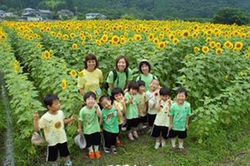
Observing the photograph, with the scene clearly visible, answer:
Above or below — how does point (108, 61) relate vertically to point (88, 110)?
above

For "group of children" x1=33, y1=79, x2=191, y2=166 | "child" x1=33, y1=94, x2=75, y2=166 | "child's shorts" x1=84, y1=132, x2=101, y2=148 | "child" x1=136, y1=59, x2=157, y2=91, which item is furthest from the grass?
"child" x1=136, y1=59, x2=157, y2=91

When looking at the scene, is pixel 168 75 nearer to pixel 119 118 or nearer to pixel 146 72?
pixel 146 72

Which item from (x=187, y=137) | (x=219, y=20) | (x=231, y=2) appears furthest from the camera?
(x=231, y=2)

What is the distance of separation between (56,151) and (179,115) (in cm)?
171

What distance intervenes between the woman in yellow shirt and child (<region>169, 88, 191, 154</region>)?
4.12 feet

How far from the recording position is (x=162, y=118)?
4730 millimetres

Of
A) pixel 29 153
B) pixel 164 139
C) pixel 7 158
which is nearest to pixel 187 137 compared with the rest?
pixel 164 139

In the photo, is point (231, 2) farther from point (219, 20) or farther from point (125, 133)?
point (125, 133)

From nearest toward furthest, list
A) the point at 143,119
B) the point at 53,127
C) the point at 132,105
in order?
the point at 53,127 < the point at 132,105 < the point at 143,119

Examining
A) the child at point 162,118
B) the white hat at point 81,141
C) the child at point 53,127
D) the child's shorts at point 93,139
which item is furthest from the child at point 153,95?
the child at point 53,127

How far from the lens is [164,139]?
4.89 m

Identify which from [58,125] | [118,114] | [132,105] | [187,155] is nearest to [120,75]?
[132,105]

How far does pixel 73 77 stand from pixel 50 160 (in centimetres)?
146

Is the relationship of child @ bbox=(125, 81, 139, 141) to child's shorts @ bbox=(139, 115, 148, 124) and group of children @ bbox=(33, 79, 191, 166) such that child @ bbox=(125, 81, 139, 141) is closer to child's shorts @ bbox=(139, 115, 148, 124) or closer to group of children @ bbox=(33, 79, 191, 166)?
group of children @ bbox=(33, 79, 191, 166)
